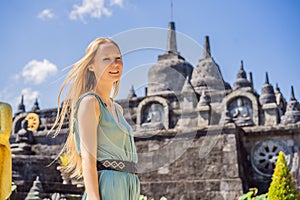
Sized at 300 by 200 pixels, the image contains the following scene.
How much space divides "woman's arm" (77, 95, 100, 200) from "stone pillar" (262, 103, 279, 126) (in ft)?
41.2

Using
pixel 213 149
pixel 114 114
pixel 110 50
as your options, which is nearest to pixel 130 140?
pixel 114 114

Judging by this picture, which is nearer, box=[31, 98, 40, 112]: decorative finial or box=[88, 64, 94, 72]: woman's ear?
box=[88, 64, 94, 72]: woman's ear

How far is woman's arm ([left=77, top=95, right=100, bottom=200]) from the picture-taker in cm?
223

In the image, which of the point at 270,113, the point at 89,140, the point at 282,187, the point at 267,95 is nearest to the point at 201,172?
the point at 282,187

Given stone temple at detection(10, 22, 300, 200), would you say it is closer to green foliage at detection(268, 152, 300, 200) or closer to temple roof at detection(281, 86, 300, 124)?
temple roof at detection(281, 86, 300, 124)

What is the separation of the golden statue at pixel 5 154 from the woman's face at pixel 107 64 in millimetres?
1137

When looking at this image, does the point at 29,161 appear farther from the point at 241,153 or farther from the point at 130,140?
the point at 130,140

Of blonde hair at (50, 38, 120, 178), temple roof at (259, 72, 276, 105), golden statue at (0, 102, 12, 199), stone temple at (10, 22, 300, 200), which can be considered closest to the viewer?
blonde hair at (50, 38, 120, 178)

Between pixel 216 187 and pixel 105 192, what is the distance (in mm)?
7833

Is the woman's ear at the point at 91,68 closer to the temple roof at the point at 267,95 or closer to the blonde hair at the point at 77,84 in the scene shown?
the blonde hair at the point at 77,84

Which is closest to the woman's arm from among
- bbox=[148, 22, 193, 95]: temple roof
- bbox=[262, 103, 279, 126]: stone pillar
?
bbox=[262, 103, 279, 126]: stone pillar

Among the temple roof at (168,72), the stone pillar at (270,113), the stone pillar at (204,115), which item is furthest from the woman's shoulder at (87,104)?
the temple roof at (168,72)

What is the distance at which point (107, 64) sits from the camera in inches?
101

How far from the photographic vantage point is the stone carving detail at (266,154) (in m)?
10.9
